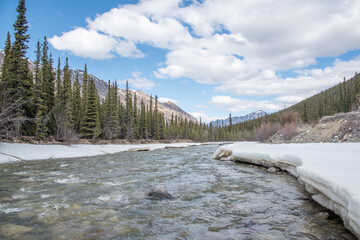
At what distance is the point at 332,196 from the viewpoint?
4.55 meters

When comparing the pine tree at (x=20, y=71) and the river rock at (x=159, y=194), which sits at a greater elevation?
the pine tree at (x=20, y=71)

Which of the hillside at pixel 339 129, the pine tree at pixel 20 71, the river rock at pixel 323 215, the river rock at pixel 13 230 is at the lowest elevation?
the river rock at pixel 13 230

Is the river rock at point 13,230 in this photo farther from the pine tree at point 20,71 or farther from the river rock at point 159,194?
the pine tree at point 20,71

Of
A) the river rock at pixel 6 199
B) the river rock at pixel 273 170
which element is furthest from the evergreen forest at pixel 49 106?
the river rock at pixel 273 170

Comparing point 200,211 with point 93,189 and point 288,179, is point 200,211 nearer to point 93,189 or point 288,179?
point 93,189

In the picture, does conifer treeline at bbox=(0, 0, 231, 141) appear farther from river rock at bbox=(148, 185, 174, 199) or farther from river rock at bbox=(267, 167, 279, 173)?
river rock at bbox=(267, 167, 279, 173)

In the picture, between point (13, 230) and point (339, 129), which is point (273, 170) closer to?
point (13, 230)

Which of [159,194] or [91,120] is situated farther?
[91,120]

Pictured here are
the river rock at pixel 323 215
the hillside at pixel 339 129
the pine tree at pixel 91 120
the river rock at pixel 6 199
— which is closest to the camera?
the river rock at pixel 323 215

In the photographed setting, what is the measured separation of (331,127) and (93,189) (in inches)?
1216

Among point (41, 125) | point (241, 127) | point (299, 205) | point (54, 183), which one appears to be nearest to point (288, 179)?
point (299, 205)

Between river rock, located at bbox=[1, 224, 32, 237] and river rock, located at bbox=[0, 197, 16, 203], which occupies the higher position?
river rock, located at bbox=[1, 224, 32, 237]

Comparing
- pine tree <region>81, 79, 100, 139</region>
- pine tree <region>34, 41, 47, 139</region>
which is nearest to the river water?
pine tree <region>34, 41, 47, 139</region>

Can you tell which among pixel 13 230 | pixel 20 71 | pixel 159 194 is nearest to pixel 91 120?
pixel 20 71
